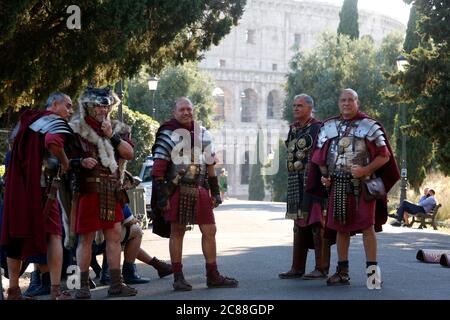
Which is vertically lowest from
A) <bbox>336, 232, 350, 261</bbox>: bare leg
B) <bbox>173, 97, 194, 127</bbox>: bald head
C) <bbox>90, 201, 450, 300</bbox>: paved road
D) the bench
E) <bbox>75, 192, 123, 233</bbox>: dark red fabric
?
the bench

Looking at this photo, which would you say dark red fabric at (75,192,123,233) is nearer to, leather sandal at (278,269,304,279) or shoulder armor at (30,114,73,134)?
shoulder armor at (30,114,73,134)

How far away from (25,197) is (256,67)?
98.8 m

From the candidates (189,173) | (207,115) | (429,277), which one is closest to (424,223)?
(429,277)

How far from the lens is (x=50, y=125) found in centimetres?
905

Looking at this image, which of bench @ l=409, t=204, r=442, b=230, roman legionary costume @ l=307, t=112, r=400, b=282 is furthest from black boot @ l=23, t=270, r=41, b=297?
bench @ l=409, t=204, r=442, b=230

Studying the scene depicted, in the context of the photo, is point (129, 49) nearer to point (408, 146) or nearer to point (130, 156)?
point (130, 156)

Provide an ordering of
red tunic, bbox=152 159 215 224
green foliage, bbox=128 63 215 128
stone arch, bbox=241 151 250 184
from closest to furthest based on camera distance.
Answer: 1. red tunic, bbox=152 159 215 224
2. green foliage, bbox=128 63 215 128
3. stone arch, bbox=241 151 250 184

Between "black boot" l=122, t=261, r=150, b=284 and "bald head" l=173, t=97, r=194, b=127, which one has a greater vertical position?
"bald head" l=173, t=97, r=194, b=127

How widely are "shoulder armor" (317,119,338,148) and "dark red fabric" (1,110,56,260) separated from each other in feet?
9.52

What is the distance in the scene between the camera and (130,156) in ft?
32.2

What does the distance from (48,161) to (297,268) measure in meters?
3.48

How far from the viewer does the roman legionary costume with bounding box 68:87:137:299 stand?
951cm

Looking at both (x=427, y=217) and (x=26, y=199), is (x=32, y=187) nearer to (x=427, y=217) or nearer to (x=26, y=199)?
(x=26, y=199)

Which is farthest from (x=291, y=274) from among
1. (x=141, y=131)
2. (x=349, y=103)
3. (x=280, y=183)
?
(x=280, y=183)
